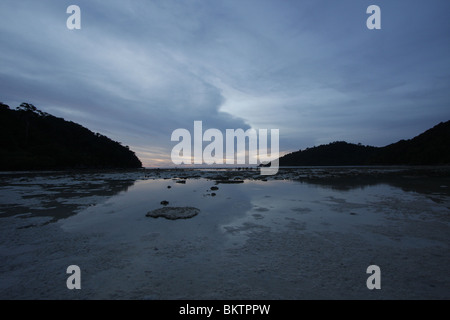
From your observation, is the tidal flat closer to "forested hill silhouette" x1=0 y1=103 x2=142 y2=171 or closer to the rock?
the rock

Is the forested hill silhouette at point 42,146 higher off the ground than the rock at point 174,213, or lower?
higher

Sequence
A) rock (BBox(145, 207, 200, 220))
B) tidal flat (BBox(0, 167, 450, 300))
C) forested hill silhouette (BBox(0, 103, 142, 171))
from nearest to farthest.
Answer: tidal flat (BBox(0, 167, 450, 300)) < rock (BBox(145, 207, 200, 220)) < forested hill silhouette (BBox(0, 103, 142, 171))

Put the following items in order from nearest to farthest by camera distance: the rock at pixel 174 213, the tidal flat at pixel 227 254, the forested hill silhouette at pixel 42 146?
the tidal flat at pixel 227 254, the rock at pixel 174 213, the forested hill silhouette at pixel 42 146

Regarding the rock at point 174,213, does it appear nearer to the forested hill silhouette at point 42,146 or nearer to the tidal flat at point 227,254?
the tidal flat at point 227,254

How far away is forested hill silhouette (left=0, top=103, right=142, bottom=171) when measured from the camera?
70062mm

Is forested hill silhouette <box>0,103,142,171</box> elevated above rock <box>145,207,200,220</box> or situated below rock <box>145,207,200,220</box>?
above

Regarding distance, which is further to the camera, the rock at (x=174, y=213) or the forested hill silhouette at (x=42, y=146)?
the forested hill silhouette at (x=42, y=146)

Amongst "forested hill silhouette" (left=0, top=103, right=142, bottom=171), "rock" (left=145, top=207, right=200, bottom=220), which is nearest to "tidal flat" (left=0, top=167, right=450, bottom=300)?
"rock" (left=145, top=207, right=200, bottom=220)

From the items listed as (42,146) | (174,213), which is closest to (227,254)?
(174,213)

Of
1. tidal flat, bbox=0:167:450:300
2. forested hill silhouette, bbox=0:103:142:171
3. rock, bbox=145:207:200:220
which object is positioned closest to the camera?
tidal flat, bbox=0:167:450:300

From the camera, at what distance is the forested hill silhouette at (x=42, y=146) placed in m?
70.1

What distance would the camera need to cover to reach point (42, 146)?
284ft

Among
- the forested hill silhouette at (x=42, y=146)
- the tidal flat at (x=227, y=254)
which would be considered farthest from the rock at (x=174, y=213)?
the forested hill silhouette at (x=42, y=146)
